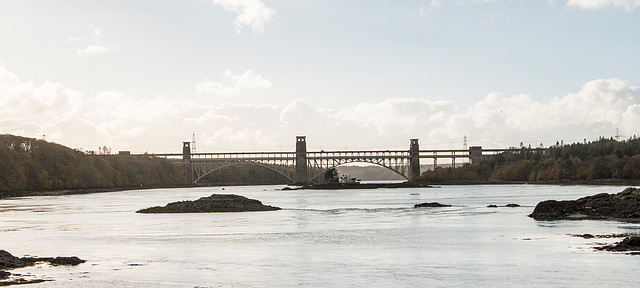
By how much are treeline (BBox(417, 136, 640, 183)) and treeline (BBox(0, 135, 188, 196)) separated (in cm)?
6888

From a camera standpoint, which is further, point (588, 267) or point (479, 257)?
point (479, 257)

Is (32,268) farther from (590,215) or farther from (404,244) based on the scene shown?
(590,215)

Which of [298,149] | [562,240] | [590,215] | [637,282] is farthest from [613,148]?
[637,282]

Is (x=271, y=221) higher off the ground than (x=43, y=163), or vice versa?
(x=43, y=163)

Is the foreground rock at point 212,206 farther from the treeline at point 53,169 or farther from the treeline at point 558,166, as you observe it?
the treeline at point 558,166

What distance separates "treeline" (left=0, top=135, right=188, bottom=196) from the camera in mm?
110562

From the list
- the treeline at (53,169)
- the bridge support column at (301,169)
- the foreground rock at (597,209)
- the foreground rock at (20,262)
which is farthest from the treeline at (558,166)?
the foreground rock at (20,262)

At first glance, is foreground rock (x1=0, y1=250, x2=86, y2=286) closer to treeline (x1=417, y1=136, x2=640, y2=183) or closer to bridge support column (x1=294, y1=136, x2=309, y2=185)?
treeline (x1=417, y1=136, x2=640, y2=183)

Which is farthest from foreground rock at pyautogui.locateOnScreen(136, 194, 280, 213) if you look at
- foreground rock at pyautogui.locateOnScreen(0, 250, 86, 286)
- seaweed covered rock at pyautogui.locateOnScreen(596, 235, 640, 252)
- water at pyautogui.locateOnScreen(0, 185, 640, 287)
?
seaweed covered rock at pyautogui.locateOnScreen(596, 235, 640, 252)

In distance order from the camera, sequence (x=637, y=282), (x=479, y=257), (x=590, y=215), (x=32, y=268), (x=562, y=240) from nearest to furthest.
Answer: (x=637, y=282) < (x=32, y=268) < (x=479, y=257) < (x=562, y=240) < (x=590, y=215)

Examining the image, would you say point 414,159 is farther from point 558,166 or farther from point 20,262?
point 20,262

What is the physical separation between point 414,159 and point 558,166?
153 ft

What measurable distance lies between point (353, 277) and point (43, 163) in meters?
116

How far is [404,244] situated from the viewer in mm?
27609
